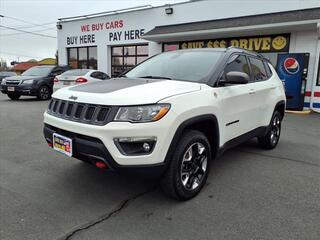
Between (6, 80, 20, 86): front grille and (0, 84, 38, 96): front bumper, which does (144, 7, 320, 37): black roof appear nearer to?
(0, 84, 38, 96): front bumper

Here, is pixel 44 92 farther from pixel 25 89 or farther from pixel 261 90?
pixel 261 90

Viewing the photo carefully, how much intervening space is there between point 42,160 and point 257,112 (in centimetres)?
349

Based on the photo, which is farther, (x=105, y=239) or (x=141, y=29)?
(x=141, y=29)

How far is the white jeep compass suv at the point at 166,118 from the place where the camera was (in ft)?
8.72

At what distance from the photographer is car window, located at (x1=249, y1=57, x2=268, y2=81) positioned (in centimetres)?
457

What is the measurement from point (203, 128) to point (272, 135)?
2421 millimetres

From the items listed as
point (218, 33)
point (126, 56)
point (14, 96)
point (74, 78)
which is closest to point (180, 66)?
point (74, 78)

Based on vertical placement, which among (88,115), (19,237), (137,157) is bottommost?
(19,237)

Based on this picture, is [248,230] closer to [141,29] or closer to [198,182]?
[198,182]

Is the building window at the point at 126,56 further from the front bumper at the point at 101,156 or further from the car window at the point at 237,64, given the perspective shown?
the front bumper at the point at 101,156

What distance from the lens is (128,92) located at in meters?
2.84

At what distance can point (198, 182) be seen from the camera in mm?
3346

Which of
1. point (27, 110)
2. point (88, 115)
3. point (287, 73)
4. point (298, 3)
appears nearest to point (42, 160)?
point (88, 115)

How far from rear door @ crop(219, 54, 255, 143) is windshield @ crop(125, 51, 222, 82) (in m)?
0.26
